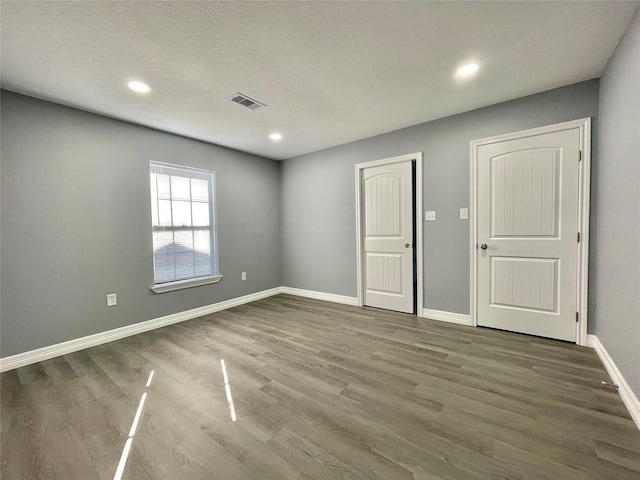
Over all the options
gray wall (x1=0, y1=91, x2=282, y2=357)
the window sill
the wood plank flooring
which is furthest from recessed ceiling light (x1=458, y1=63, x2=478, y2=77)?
the window sill

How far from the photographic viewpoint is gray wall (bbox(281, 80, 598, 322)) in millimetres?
2619

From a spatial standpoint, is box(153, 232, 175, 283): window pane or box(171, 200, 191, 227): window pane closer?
box(153, 232, 175, 283): window pane

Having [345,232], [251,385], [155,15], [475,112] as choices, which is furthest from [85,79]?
[475,112]

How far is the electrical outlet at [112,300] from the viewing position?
282cm

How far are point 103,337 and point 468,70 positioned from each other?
171 inches

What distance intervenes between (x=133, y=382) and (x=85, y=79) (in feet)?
8.10

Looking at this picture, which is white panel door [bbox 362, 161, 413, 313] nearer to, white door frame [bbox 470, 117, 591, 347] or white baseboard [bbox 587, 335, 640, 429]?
white door frame [bbox 470, 117, 591, 347]

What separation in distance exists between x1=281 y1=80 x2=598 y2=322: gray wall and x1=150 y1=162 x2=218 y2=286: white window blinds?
55.4 inches

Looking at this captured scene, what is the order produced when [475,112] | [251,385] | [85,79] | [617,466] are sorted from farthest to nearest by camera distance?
1. [475,112]
2. [85,79]
3. [251,385]
4. [617,466]

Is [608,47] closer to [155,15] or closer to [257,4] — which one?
[257,4]

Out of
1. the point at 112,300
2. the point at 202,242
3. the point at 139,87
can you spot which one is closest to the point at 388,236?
the point at 202,242

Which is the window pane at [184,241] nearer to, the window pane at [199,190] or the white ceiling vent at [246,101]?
the window pane at [199,190]

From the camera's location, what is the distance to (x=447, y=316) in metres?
3.14

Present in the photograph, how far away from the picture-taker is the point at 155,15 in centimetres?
153
